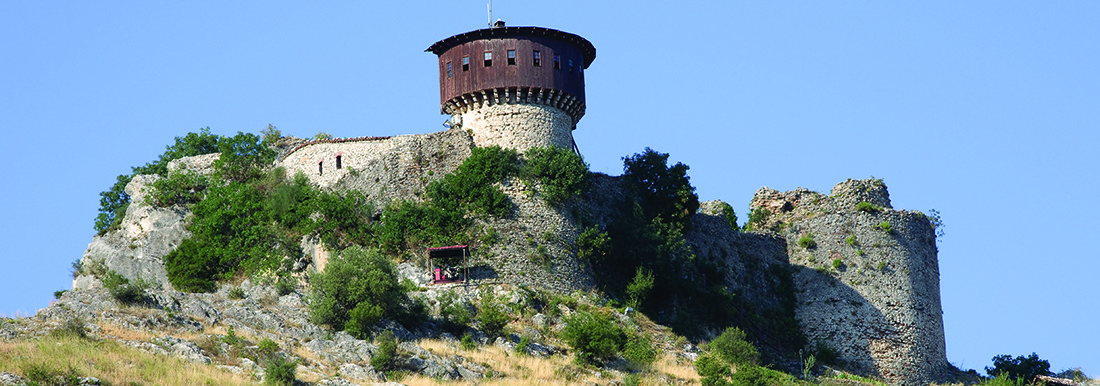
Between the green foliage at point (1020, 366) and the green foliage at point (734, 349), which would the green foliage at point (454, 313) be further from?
the green foliage at point (1020, 366)

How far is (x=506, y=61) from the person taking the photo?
183 feet

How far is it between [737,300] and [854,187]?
7433 millimetres

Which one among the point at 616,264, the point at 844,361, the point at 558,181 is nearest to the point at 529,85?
the point at 558,181

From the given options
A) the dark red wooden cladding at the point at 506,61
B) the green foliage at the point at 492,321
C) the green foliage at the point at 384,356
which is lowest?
the green foliage at the point at 384,356

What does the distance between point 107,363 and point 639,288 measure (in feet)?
69.5

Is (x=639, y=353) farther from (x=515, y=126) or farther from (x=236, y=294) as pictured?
(x=236, y=294)

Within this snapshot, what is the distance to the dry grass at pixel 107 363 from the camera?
37.2 m

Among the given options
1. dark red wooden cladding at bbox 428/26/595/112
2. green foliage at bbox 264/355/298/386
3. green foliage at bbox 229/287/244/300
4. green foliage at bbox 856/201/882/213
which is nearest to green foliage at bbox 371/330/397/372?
green foliage at bbox 264/355/298/386

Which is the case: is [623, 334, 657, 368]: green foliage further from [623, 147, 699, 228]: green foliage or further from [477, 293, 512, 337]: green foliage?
[623, 147, 699, 228]: green foliage

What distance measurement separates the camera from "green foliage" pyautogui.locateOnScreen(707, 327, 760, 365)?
51344mm

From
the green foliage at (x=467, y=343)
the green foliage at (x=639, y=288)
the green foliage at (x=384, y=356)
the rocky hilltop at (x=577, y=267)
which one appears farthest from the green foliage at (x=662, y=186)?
the green foliage at (x=384, y=356)

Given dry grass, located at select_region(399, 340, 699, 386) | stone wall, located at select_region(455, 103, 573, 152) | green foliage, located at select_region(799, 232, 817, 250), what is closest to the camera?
dry grass, located at select_region(399, 340, 699, 386)

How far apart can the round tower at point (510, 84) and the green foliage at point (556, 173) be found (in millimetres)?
1078

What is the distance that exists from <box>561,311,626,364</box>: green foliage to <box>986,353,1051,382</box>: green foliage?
21423 millimetres
